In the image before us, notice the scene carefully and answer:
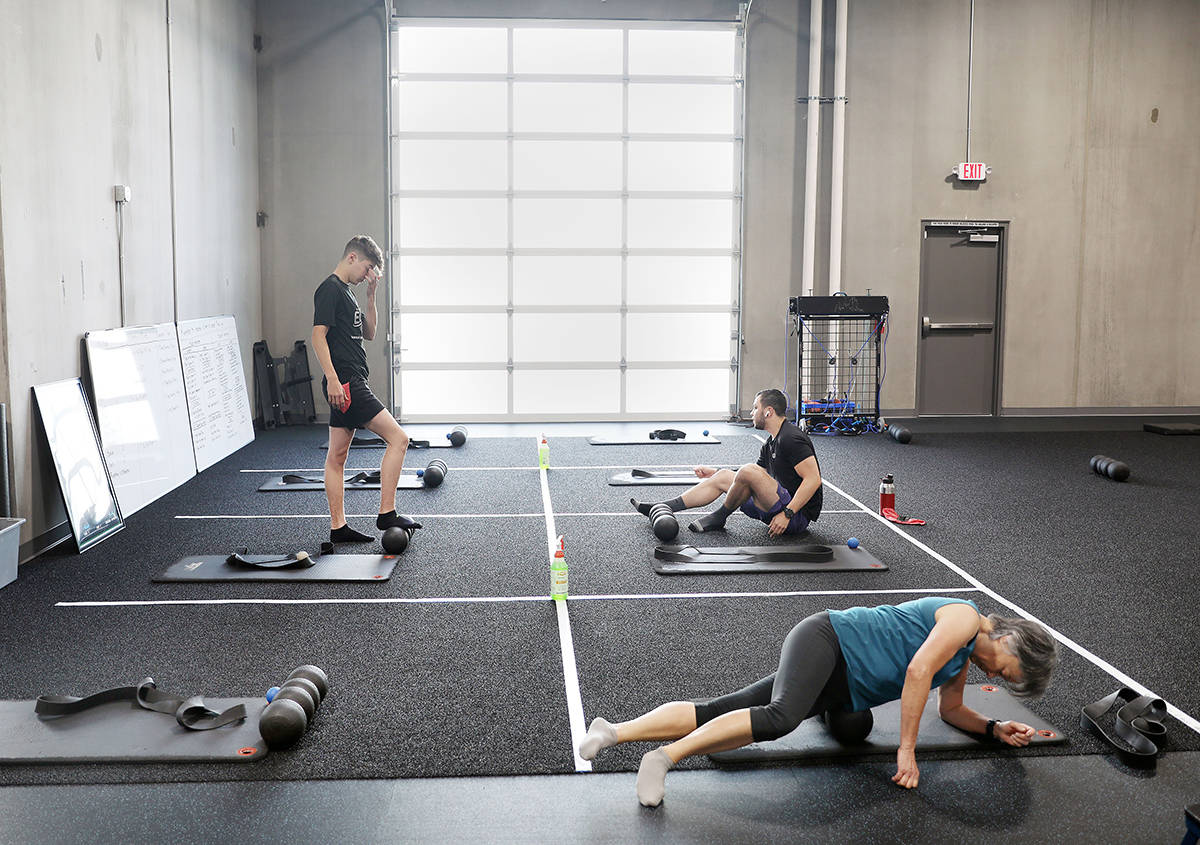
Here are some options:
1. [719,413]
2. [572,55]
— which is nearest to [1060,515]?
[719,413]

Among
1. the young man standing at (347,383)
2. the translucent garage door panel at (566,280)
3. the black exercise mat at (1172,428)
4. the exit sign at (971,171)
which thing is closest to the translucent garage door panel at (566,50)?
the translucent garage door panel at (566,280)

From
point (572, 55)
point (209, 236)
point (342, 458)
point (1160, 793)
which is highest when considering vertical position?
point (572, 55)

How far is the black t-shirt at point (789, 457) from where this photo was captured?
Result: 239 inches

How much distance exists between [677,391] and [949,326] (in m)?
3.36

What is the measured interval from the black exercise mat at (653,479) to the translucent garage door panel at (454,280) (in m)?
4.41

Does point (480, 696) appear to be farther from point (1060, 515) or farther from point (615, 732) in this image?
point (1060, 515)

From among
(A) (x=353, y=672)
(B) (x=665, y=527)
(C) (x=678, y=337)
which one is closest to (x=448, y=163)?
(C) (x=678, y=337)

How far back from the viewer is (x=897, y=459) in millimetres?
9734

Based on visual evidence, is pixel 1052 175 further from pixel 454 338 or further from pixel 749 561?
pixel 749 561

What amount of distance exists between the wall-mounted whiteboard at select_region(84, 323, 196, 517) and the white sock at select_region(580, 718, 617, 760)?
4.81 metres

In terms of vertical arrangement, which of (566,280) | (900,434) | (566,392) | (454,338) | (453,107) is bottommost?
(900,434)

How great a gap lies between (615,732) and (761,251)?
9685 millimetres

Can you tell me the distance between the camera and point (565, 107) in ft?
39.8

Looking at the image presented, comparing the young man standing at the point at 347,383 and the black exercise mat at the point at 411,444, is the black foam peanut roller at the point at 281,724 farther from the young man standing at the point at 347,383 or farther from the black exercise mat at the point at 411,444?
the black exercise mat at the point at 411,444
